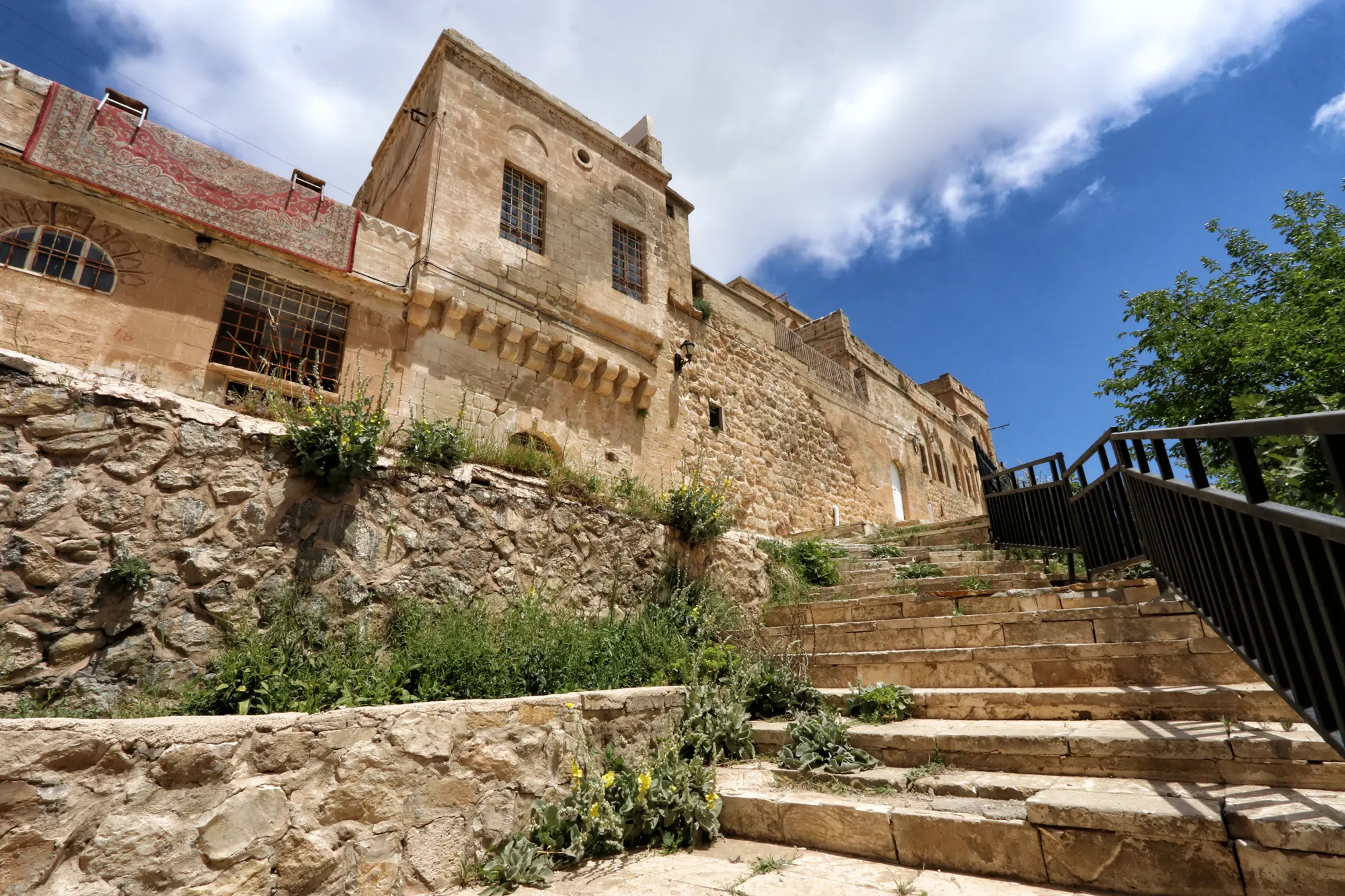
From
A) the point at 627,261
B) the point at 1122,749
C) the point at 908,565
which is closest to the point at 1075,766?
the point at 1122,749

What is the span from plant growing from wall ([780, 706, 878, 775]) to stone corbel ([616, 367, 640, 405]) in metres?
6.95

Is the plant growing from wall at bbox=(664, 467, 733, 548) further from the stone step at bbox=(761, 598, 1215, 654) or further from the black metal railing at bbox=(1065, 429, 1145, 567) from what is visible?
the black metal railing at bbox=(1065, 429, 1145, 567)

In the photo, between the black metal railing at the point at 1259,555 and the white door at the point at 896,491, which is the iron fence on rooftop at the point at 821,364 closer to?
the white door at the point at 896,491

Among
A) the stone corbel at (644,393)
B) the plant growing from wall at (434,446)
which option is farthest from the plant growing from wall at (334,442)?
the stone corbel at (644,393)

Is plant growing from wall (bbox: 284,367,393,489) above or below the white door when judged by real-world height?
below

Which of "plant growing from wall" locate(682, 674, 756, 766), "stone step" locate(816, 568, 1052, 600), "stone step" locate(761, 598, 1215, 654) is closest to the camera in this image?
"stone step" locate(761, 598, 1215, 654)

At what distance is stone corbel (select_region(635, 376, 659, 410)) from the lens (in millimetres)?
10680

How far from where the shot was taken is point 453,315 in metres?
8.54

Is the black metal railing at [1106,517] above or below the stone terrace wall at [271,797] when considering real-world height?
above

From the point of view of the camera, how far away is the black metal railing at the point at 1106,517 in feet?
15.1

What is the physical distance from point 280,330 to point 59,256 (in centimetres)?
195

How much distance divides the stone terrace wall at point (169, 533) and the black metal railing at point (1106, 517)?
15.6ft

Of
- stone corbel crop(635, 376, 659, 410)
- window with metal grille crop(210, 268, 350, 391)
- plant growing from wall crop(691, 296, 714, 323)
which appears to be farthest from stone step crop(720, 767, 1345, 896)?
plant growing from wall crop(691, 296, 714, 323)

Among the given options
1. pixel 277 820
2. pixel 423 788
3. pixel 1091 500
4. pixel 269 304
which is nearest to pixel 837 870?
pixel 423 788
